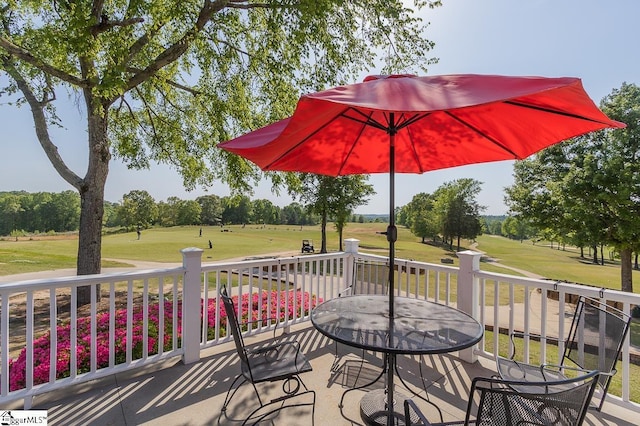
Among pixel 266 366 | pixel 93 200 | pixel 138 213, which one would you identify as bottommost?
pixel 266 366

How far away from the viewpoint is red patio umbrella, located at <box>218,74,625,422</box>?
143 centimetres

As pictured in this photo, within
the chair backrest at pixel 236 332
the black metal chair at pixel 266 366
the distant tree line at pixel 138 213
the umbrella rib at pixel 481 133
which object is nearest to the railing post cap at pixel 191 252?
the black metal chair at pixel 266 366

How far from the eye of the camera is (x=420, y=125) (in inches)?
108

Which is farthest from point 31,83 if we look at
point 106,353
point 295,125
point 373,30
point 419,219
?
point 419,219

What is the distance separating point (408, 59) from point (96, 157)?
7114 millimetres

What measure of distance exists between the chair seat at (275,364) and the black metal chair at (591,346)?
4.79 ft

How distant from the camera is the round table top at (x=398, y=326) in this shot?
75.2 inches

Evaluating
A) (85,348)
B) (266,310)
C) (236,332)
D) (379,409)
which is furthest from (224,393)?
(266,310)

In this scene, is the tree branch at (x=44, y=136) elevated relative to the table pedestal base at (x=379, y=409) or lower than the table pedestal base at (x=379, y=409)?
elevated

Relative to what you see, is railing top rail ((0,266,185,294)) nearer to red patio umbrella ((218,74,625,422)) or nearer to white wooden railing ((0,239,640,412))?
white wooden railing ((0,239,640,412))

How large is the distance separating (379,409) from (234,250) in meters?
25.5

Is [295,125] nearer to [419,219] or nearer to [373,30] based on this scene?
[373,30]

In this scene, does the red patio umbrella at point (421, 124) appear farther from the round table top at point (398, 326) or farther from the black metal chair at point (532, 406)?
the black metal chair at point (532, 406)

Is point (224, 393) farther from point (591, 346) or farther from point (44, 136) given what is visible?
point (44, 136)
